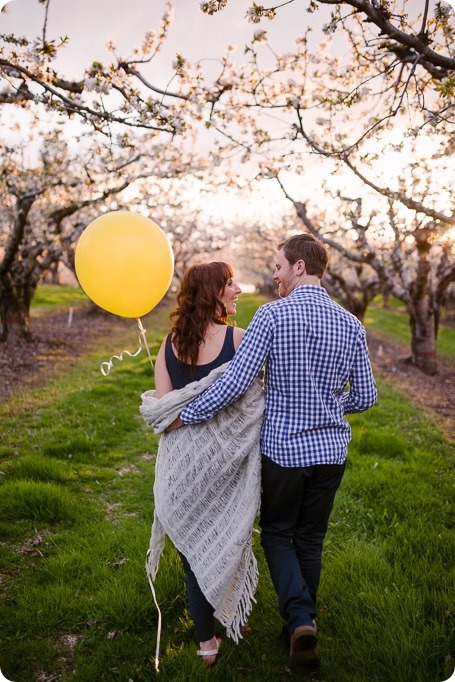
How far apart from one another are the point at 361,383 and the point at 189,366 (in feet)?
3.31

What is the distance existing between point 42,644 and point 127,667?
57 centimetres

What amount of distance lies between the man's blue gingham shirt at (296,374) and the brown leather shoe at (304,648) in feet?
2.55

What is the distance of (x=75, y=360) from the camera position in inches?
443

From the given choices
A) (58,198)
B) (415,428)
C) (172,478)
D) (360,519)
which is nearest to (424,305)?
(415,428)

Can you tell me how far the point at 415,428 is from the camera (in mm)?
6961

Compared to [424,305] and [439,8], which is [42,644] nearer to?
[439,8]

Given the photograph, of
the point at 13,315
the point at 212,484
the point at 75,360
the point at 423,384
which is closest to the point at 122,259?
the point at 212,484

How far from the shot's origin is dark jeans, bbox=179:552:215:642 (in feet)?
8.87

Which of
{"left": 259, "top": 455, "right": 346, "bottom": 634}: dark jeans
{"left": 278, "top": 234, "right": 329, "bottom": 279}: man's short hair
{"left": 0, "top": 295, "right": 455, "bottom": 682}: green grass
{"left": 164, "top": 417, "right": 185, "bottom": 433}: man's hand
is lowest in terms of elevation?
{"left": 0, "top": 295, "right": 455, "bottom": 682}: green grass

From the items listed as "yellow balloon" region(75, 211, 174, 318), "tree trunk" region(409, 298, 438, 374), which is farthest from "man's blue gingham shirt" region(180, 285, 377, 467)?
"tree trunk" region(409, 298, 438, 374)

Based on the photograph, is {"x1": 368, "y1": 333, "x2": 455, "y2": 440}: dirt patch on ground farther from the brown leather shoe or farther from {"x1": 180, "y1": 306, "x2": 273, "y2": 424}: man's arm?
{"x1": 180, "y1": 306, "x2": 273, "y2": 424}: man's arm

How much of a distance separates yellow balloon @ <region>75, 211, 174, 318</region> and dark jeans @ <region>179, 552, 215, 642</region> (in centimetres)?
174

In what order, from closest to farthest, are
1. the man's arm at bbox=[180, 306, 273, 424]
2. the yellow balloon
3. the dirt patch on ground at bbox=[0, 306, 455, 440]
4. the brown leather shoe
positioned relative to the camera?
the brown leather shoe, the man's arm at bbox=[180, 306, 273, 424], the yellow balloon, the dirt patch on ground at bbox=[0, 306, 455, 440]

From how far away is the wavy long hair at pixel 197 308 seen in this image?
2625mm
